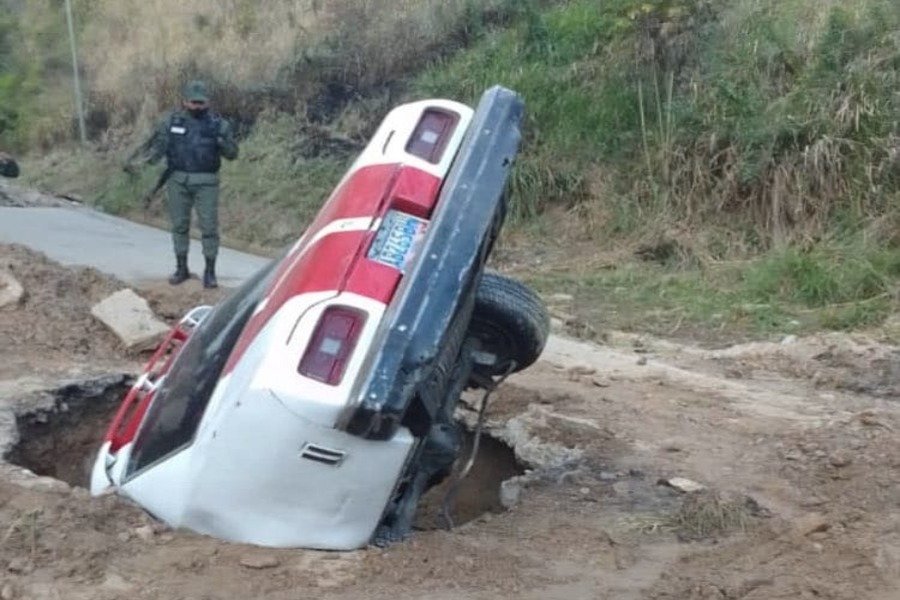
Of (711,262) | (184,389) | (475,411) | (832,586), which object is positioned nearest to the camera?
(832,586)

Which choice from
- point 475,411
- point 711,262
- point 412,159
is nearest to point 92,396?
point 475,411

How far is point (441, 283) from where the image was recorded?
4.21m

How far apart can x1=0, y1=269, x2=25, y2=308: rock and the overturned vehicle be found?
12.8 ft

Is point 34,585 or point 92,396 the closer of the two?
point 34,585

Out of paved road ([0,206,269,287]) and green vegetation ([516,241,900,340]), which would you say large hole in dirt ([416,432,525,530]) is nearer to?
green vegetation ([516,241,900,340])

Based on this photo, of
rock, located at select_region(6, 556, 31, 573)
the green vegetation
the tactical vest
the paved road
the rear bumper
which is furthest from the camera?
the paved road

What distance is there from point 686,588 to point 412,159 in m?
1.62

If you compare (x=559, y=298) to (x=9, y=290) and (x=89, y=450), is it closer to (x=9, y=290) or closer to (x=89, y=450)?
(x=9, y=290)

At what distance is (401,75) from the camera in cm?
1820

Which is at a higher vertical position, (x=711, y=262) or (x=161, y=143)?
(x=161, y=143)

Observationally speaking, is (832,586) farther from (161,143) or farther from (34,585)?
(161,143)

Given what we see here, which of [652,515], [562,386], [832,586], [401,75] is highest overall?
[832,586]

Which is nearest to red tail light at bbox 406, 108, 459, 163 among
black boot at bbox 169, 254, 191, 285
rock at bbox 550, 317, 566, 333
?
rock at bbox 550, 317, 566, 333

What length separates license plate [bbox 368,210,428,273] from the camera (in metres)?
4.33
